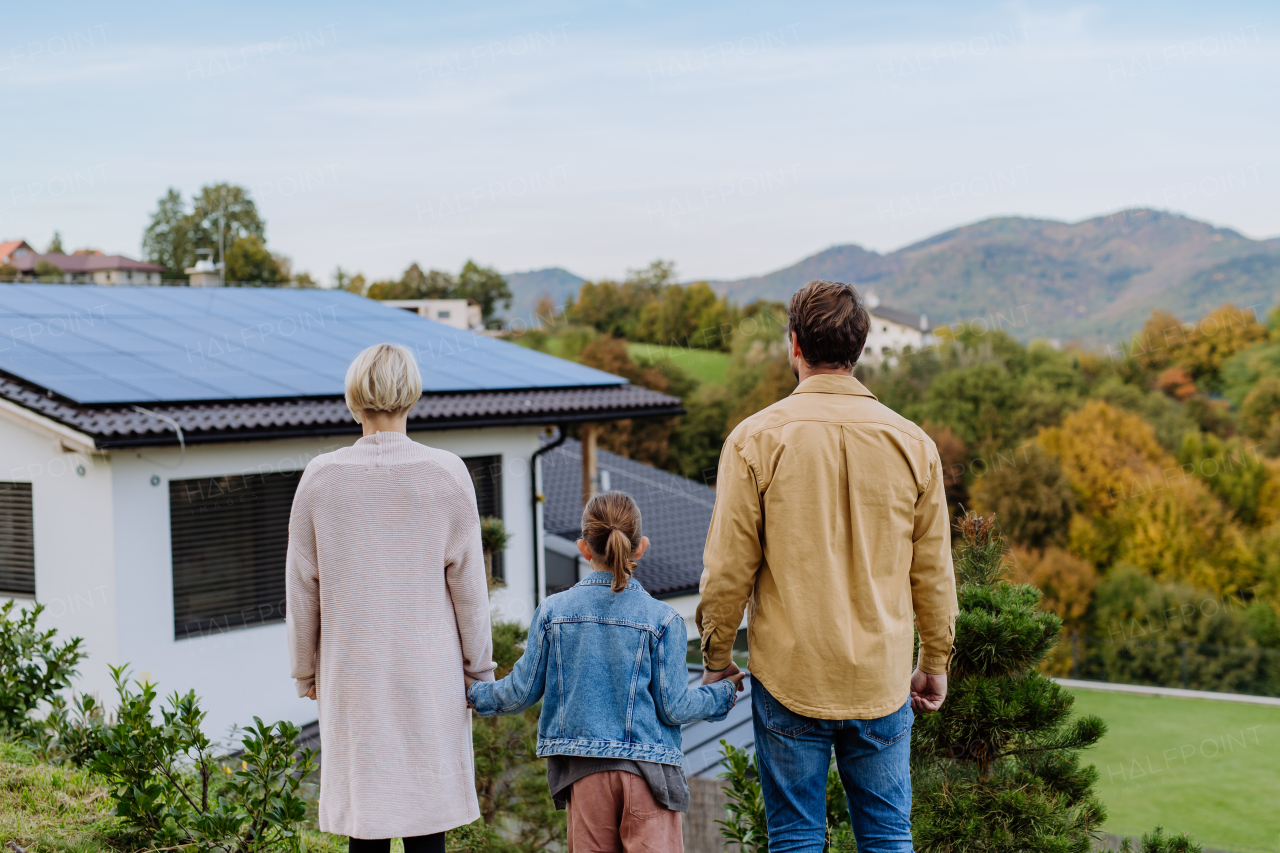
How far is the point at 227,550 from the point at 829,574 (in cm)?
780

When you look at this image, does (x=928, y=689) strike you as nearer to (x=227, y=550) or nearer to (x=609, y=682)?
(x=609, y=682)

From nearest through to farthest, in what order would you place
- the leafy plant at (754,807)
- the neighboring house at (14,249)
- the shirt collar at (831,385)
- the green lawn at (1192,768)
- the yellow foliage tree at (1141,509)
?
the shirt collar at (831,385)
the leafy plant at (754,807)
the green lawn at (1192,768)
the yellow foliage tree at (1141,509)
the neighboring house at (14,249)

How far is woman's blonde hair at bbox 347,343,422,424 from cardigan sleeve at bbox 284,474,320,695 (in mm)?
240

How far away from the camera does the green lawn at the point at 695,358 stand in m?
58.9

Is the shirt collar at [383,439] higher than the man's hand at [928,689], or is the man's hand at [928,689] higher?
the shirt collar at [383,439]

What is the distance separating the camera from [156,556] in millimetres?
8547

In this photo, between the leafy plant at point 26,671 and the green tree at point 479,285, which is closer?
the leafy plant at point 26,671

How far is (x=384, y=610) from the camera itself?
2.55 meters

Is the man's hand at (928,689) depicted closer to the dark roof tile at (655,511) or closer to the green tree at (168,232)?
the dark roof tile at (655,511)

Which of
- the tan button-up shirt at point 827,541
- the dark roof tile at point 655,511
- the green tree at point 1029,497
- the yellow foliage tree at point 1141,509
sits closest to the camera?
the tan button-up shirt at point 827,541

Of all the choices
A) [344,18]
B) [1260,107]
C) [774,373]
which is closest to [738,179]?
[344,18]

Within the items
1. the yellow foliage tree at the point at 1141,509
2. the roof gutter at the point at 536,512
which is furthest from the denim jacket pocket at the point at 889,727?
the yellow foliage tree at the point at 1141,509

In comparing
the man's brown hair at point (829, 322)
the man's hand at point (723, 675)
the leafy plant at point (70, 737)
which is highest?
the man's brown hair at point (829, 322)

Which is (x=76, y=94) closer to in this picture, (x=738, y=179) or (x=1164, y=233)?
(x=738, y=179)
